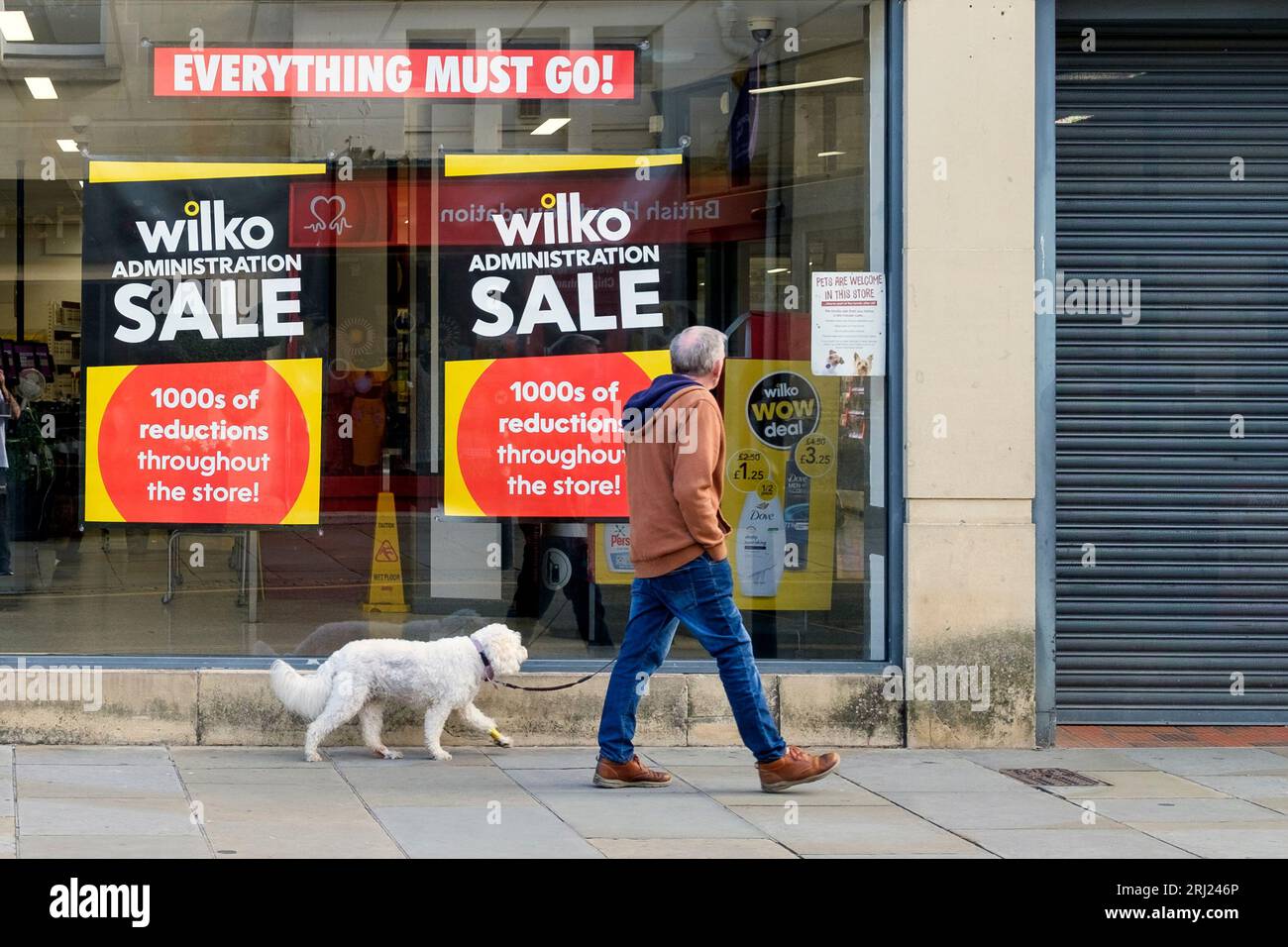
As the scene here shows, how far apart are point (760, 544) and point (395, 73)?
3133 millimetres

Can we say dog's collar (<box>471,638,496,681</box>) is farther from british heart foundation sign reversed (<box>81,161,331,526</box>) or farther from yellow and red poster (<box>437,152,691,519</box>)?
british heart foundation sign reversed (<box>81,161,331,526</box>)

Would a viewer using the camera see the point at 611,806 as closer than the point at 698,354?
Yes

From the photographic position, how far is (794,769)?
704 centimetres

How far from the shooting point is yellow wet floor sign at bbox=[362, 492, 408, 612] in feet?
27.9

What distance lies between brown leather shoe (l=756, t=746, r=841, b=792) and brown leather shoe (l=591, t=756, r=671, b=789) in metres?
0.46

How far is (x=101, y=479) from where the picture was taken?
830cm

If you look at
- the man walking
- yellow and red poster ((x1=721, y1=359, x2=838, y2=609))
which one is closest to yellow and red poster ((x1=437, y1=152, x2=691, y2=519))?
yellow and red poster ((x1=721, y1=359, x2=838, y2=609))

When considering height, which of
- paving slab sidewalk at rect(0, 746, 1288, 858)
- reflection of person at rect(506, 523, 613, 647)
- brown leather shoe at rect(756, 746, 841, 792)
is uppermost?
reflection of person at rect(506, 523, 613, 647)

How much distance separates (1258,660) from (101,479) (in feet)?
20.3

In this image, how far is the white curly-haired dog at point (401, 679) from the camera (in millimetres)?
7539

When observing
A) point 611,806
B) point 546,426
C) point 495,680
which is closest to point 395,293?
point 546,426

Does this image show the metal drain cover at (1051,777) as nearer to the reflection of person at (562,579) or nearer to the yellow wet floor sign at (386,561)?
the reflection of person at (562,579)

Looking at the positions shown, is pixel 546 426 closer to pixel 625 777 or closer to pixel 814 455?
pixel 814 455

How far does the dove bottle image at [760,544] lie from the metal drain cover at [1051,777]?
1.70 m
